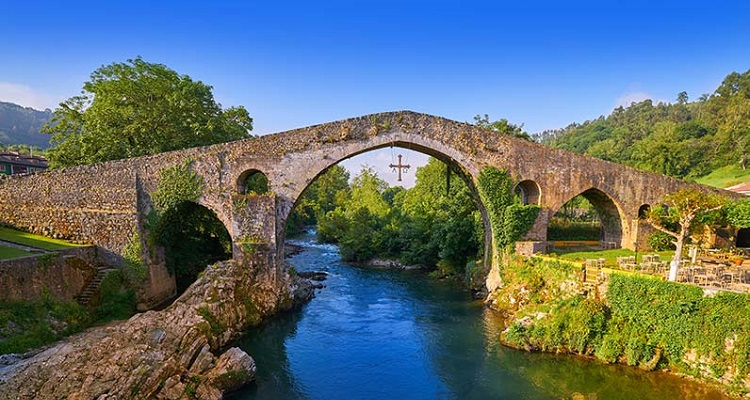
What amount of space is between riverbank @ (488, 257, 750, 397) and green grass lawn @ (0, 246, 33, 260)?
18.1 meters

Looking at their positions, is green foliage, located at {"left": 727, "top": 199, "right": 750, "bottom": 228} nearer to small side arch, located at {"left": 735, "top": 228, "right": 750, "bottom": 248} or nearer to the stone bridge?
small side arch, located at {"left": 735, "top": 228, "right": 750, "bottom": 248}

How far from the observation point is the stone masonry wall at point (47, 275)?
13117 mm

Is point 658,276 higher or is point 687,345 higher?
point 658,276

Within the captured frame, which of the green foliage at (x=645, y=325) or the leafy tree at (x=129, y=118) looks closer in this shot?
the green foliage at (x=645, y=325)

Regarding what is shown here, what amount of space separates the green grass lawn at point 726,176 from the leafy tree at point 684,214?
27.3 meters

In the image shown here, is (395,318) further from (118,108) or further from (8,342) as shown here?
(118,108)

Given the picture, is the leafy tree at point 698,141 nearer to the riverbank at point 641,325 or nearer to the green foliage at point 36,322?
the riverbank at point 641,325

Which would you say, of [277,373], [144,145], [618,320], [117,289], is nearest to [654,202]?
[618,320]

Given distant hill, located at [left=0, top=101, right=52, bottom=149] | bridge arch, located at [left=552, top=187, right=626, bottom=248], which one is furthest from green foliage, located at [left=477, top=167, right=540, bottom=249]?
distant hill, located at [left=0, top=101, right=52, bottom=149]

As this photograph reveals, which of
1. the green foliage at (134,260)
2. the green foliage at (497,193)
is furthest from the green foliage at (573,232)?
the green foliage at (134,260)

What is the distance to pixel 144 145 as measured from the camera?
909 inches

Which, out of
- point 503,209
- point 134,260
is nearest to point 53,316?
point 134,260

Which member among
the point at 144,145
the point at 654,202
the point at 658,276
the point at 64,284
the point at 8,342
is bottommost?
the point at 8,342

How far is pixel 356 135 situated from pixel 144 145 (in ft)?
41.1
